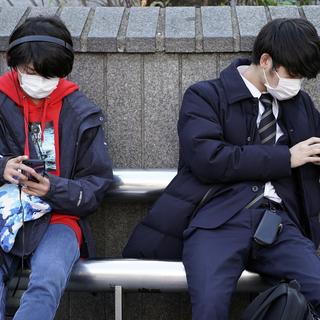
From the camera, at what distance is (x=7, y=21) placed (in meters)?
3.80

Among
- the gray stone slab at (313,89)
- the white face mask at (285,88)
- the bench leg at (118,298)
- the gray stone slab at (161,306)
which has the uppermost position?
the white face mask at (285,88)

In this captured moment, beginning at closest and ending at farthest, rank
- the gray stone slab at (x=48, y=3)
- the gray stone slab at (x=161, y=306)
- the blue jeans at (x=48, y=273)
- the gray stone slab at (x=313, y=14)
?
the blue jeans at (x=48, y=273) → the gray stone slab at (x=313, y=14) → the gray stone slab at (x=161, y=306) → the gray stone slab at (x=48, y=3)

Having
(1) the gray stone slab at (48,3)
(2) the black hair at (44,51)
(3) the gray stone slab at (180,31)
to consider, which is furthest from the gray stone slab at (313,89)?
(1) the gray stone slab at (48,3)

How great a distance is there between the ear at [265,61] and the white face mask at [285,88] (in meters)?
0.05

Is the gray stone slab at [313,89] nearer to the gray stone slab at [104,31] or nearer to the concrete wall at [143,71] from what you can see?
the concrete wall at [143,71]

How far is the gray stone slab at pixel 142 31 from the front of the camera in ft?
12.0

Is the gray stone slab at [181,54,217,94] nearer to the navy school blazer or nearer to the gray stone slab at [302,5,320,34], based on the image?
the navy school blazer

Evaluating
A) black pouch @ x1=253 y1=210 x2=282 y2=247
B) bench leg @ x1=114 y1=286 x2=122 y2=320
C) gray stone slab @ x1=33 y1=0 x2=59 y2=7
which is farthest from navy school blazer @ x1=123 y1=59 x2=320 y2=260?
gray stone slab @ x1=33 y1=0 x2=59 y2=7

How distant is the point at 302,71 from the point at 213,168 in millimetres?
536

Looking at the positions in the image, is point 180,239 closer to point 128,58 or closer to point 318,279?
point 318,279

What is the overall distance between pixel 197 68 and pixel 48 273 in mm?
1263

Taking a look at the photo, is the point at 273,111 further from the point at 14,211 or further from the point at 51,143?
the point at 14,211

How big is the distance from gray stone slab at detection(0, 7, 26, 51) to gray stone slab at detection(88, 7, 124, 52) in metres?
0.38

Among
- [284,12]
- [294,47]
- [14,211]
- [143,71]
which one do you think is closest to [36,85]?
[14,211]
